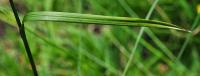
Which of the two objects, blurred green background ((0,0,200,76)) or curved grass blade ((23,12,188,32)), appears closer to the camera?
curved grass blade ((23,12,188,32))

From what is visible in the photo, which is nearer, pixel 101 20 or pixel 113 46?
pixel 101 20

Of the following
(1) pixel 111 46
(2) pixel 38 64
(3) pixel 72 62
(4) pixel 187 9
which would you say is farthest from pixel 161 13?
(2) pixel 38 64

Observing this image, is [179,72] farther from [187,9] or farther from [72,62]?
[72,62]

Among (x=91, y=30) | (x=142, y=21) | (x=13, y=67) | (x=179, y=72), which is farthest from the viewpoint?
(x=91, y=30)

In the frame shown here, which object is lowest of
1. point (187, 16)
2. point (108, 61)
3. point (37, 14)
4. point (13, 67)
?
point (13, 67)

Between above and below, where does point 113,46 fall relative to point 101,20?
below

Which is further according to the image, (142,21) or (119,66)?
(119,66)

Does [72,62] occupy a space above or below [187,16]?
below

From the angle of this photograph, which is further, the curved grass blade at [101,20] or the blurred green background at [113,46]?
the blurred green background at [113,46]

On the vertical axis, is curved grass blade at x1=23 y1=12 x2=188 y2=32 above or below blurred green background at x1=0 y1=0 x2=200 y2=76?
above

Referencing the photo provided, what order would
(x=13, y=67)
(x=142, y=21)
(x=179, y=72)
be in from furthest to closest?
(x=13, y=67)
(x=179, y=72)
(x=142, y=21)

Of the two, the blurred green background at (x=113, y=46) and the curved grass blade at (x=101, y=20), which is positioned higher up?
the curved grass blade at (x=101, y=20)
